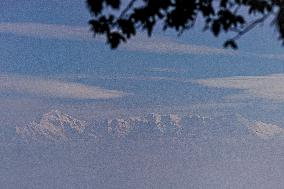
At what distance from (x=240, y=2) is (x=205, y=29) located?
39.2 inches

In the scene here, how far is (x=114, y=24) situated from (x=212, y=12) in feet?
7.48

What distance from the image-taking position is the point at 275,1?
51.9ft

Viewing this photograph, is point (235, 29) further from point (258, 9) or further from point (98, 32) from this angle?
point (98, 32)

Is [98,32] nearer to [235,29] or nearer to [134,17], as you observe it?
[134,17]

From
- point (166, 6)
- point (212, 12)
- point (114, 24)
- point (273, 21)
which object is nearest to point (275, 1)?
point (273, 21)

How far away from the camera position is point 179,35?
52.8ft

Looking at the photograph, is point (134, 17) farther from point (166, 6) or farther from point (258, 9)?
point (258, 9)

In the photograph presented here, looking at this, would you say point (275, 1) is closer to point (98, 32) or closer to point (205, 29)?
point (205, 29)

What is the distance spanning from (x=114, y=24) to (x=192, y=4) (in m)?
1.91

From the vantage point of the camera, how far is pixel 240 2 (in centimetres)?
1582

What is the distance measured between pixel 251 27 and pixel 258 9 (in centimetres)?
59

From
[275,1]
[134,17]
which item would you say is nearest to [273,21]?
[275,1]

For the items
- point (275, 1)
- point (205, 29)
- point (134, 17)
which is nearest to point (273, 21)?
point (275, 1)

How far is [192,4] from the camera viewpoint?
1575cm
